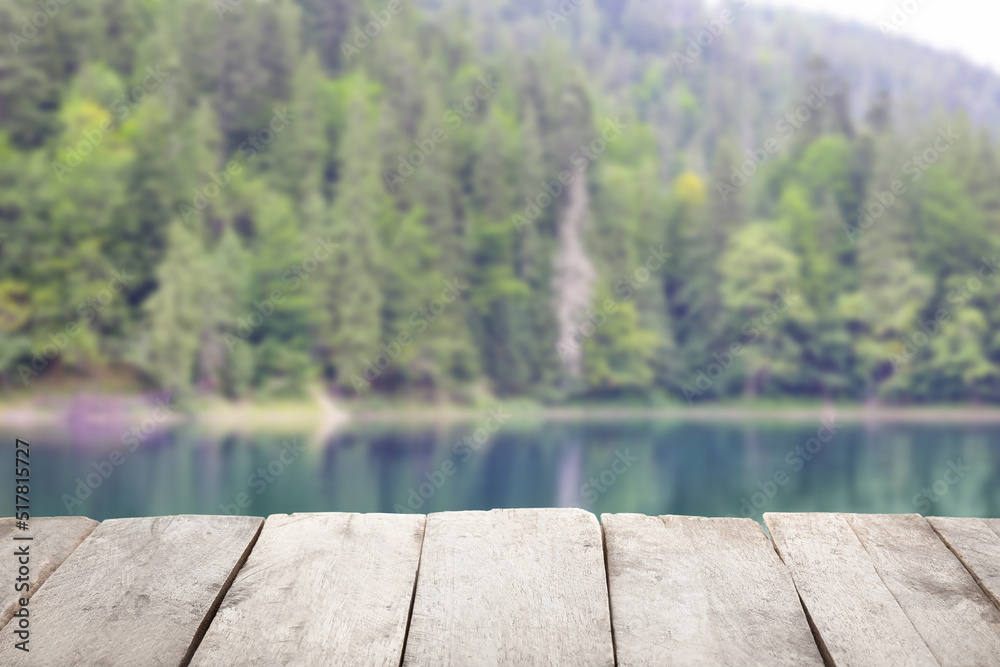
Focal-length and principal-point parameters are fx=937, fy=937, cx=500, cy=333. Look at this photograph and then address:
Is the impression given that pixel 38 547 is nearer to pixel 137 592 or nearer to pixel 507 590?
pixel 137 592

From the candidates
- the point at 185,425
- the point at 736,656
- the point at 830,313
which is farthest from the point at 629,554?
the point at 830,313

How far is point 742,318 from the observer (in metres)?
18.9

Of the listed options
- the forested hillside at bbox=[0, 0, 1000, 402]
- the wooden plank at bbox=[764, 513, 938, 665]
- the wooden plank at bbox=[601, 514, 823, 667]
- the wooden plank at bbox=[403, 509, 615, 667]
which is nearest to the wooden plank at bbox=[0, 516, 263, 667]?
the wooden plank at bbox=[403, 509, 615, 667]

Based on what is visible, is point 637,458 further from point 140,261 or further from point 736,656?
point 736,656

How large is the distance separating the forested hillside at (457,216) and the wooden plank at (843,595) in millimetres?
16107

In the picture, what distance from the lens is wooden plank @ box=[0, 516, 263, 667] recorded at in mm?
803

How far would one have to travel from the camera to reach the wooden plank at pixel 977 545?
3.13 feet

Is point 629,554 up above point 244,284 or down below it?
above

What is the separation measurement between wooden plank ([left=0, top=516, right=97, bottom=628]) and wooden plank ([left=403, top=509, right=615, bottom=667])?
1.27ft

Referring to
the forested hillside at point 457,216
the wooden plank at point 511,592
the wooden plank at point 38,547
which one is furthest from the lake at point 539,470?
the wooden plank at point 511,592

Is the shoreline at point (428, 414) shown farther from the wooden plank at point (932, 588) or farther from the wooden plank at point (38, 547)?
the wooden plank at point (932, 588)

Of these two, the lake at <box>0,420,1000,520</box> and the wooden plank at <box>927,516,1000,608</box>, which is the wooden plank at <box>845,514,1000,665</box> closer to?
the wooden plank at <box>927,516,1000,608</box>

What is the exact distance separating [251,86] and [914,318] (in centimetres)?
1384

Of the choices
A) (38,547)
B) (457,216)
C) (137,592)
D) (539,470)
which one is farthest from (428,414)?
(137,592)
